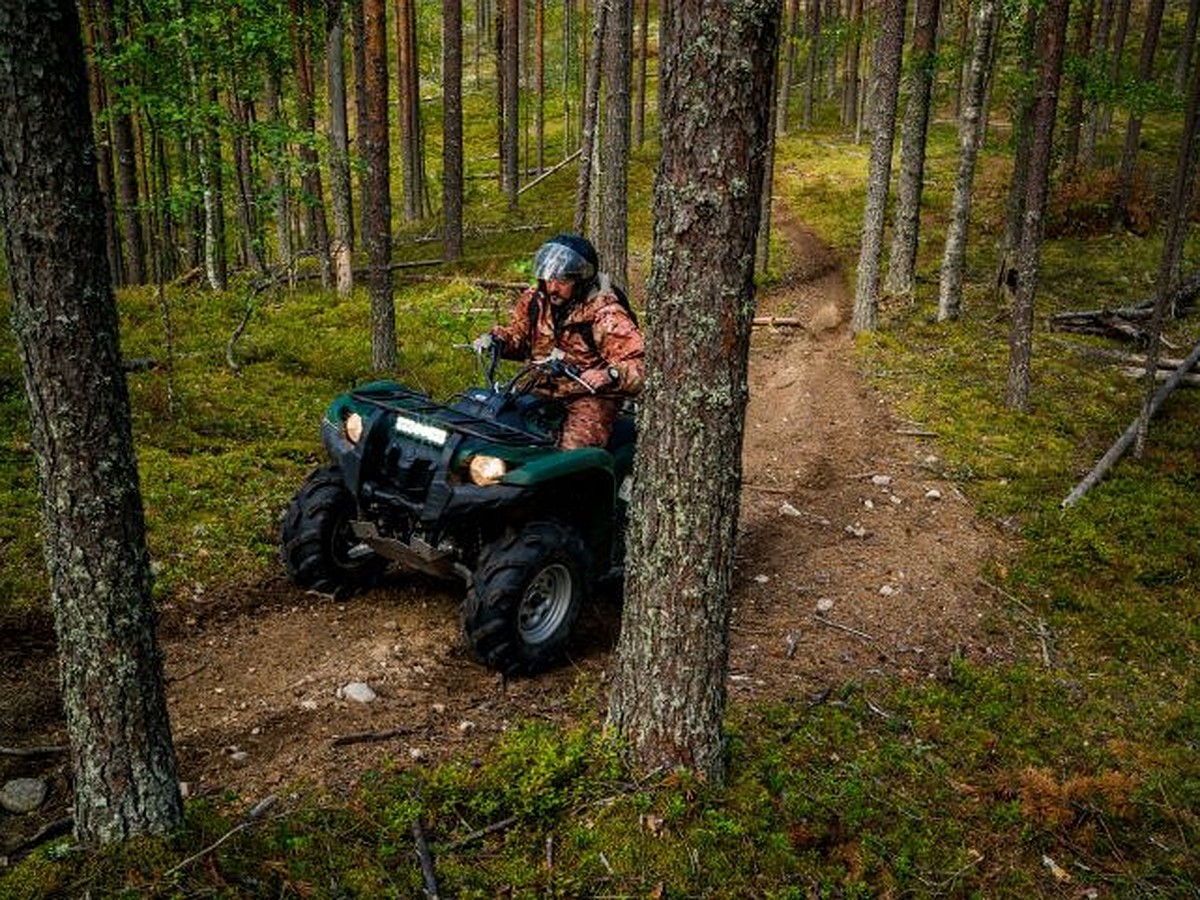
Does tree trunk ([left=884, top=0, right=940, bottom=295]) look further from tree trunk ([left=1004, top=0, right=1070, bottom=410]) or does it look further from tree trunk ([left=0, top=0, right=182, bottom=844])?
tree trunk ([left=0, top=0, right=182, bottom=844])

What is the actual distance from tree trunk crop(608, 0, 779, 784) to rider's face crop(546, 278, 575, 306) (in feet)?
7.76

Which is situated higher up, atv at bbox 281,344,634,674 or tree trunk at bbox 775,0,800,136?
tree trunk at bbox 775,0,800,136

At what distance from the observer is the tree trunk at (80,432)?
2.65 metres

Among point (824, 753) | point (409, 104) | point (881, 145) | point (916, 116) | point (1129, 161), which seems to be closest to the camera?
point (824, 753)

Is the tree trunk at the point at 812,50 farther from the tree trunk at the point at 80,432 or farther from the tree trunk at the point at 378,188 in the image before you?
the tree trunk at the point at 80,432

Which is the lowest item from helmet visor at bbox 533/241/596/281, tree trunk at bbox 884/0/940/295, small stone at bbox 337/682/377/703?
small stone at bbox 337/682/377/703

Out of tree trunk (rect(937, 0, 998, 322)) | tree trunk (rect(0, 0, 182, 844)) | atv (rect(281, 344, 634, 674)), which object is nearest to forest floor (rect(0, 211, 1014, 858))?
atv (rect(281, 344, 634, 674))

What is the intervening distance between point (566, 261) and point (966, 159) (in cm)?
1219

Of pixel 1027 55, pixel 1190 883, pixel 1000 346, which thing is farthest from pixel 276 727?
pixel 1027 55

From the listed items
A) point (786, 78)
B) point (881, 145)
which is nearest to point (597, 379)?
point (881, 145)

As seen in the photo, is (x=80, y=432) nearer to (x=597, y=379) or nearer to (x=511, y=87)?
(x=597, y=379)

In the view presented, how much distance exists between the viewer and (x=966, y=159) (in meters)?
15.5

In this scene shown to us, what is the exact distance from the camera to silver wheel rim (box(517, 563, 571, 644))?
5566 millimetres

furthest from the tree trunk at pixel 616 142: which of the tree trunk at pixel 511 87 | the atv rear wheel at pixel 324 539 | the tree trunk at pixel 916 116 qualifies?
the tree trunk at pixel 511 87
